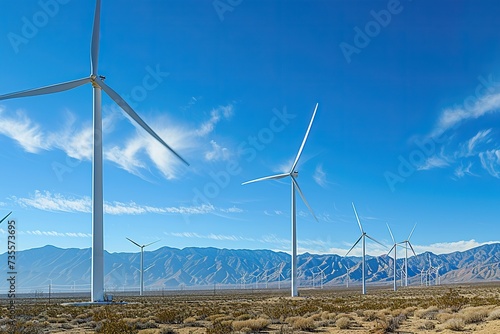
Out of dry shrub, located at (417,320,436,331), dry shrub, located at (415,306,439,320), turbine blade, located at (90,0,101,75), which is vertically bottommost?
dry shrub, located at (415,306,439,320)

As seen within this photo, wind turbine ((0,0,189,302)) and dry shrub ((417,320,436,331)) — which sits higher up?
wind turbine ((0,0,189,302))

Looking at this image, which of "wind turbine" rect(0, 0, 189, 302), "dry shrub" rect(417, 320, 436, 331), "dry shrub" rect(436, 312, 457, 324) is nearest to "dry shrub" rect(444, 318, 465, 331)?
"dry shrub" rect(417, 320, 436, 331)

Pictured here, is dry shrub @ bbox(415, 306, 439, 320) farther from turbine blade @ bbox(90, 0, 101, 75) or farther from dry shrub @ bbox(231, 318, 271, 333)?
turbine blade @ bbox(90, 0, 101, 75)

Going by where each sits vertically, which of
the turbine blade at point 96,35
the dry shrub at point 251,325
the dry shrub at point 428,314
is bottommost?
the dry shrub at point 428,314

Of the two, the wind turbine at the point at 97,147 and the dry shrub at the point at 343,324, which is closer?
the dry shrub at the point at 343,324

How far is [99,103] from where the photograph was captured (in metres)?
49.0

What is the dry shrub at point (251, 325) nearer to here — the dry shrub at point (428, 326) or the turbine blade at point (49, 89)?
the dry shrub at point (428, 326)

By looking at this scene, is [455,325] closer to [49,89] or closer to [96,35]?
[49,89]

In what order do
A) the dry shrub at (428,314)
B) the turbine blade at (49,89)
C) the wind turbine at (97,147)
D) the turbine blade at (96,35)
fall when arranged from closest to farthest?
1. the dry shrub at (428,314)
2. the turbine blade at (49,89)
3. the wind turbine at (97,147)
4. the turbine blade at (96,35)

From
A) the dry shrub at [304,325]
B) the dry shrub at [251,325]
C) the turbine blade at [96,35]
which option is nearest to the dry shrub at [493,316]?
the dry shrub at [304,325]

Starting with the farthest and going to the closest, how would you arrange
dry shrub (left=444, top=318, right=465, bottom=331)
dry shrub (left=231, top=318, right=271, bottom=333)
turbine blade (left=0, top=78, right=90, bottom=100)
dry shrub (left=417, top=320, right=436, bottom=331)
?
1. turbine blade (left=0, top=78, right=90, bottom=100)
2. dry shrub (left=231, top=318, right=271, bottom=333)
3. dry shrub (left=417, top=320, right=436, bottom=331)
4. dry shrub (left=444, top=318, right=465, bottom=331)

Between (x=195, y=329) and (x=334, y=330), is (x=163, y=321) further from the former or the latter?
(x=334, y=330)

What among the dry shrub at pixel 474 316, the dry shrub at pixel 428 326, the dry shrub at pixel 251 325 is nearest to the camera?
the dry shrub at pixel 428 326

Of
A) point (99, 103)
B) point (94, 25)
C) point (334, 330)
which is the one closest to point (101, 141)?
point (99, 103)
